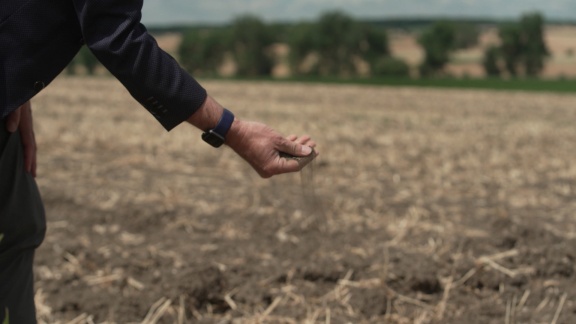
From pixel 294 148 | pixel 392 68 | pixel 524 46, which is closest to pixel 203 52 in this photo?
pixel 392 68

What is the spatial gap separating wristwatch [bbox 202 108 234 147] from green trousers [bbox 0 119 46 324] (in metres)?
0.68

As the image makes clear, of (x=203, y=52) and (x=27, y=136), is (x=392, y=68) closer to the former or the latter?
(x=203, y=52)

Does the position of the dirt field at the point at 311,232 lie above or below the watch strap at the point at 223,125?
below

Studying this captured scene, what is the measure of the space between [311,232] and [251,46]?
199 feet

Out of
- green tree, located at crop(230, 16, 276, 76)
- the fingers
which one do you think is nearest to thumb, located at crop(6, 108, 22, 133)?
the fingers

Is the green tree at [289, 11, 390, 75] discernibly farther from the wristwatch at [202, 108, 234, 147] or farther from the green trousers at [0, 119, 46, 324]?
the wristwatch at [202, 108, 234, 147]

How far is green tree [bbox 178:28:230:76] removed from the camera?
66125 mm

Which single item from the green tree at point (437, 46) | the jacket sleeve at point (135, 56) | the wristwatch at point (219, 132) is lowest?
the green tree at point (437, 46)

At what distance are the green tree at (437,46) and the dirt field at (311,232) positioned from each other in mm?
47745

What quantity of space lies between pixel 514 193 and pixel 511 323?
3.84 metres

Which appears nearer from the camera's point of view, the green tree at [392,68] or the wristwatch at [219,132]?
the wristwatch at [219,132]

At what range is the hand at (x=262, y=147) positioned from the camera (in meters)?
2.26

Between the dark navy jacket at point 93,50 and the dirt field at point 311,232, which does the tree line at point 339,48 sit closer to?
the dirt field at point 311,232

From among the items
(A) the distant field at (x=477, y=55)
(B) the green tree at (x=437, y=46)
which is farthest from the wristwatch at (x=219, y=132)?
(B) the green tree at (x=437, y=46)
